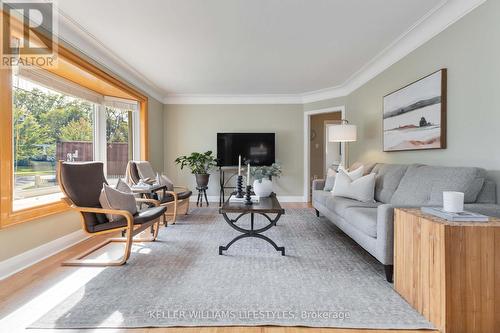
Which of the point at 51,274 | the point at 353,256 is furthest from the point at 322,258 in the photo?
the point at 51,274

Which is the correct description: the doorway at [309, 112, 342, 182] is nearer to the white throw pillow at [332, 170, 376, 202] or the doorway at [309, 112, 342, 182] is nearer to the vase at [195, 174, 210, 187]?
the vase at [195, 174, 210, 187]

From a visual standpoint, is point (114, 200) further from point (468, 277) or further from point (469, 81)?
point (469, 81)

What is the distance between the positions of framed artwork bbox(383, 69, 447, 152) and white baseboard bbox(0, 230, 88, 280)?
13.9ft

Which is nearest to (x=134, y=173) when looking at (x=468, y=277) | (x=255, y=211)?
(x=255, y=211)

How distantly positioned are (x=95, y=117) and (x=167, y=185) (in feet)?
5.42

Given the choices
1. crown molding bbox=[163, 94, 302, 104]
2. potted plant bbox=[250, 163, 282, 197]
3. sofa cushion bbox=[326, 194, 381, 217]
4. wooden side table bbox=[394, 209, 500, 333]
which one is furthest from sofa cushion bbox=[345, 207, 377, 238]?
crown molding bbox=[163, 94, 302, 104]

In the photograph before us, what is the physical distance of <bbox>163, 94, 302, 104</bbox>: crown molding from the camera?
588 centimetres

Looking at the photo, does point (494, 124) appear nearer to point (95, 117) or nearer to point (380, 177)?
point (380, 177)

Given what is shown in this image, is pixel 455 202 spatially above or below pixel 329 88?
below

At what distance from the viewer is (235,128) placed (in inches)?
233

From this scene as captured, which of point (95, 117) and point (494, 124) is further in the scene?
point (95, 117)

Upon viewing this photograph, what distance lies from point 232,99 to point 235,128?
676 millimetres

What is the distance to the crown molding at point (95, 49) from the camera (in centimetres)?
272

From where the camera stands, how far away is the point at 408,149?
3.18m
